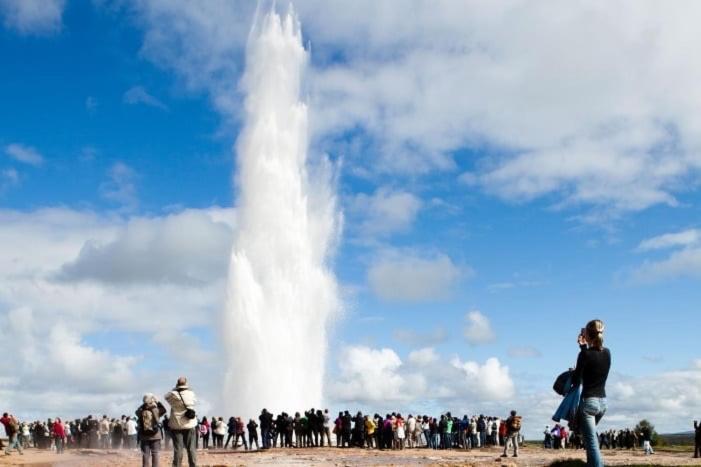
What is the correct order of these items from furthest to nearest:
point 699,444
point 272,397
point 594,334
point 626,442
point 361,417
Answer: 1. point 626,442
2. point 272,397
3. point 361,417
4. point 699,444
5. point 594,334

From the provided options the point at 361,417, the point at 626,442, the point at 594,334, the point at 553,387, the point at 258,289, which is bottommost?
the point at 626,442

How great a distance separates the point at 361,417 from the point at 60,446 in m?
17.1

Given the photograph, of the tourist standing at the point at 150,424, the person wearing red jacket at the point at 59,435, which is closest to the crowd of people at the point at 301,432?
the person wearing red jacket at the point at 59,435

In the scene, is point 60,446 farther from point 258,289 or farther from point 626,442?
point 626,442

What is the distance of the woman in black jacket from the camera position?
351 inches

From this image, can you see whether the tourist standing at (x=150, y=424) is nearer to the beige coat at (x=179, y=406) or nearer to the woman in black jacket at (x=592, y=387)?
the beige coat at (x=179, y=406)

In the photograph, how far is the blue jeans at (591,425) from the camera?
888 centimetres

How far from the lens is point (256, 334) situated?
51.7m

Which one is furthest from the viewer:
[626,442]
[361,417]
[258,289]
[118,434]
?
[626,442]

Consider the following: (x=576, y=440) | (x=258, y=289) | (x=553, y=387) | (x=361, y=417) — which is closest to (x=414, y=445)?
(x=361, y=417)

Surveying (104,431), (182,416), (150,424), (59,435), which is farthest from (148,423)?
(104,431)

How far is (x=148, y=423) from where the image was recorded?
645 inches

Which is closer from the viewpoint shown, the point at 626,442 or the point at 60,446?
the point at 60,446

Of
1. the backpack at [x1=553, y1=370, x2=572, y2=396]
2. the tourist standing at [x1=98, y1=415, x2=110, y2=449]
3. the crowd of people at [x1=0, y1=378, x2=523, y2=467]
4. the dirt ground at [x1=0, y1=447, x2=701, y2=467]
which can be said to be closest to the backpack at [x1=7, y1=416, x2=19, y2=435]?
the crowd of people at [x1=0, y1=378, x2=523, y2=467]
